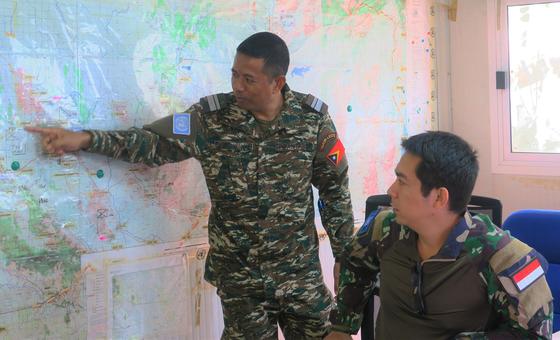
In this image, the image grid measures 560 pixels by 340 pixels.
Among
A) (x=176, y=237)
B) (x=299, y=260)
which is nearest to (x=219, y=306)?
(x=176, y=237)

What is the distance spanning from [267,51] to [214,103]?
10.0 inches

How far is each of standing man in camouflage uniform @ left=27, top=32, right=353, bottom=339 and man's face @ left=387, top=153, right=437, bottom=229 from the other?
2.11ft

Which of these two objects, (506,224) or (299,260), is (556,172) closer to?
(506,224)

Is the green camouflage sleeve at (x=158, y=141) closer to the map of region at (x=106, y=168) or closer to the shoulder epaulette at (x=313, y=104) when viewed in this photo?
the map of region at (x=106, y=168)

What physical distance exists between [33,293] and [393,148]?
6.81 ft

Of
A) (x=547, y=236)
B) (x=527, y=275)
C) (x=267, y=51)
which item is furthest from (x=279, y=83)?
(x=547, y=236)

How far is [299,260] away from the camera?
6.92ft

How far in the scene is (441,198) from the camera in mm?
1456

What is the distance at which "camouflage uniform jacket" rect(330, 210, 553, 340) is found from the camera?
1339 millimetres

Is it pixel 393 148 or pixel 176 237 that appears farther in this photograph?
pixel 393 148

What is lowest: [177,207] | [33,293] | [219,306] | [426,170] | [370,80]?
[219,306]

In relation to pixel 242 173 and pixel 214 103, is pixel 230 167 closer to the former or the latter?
pixel 242 173

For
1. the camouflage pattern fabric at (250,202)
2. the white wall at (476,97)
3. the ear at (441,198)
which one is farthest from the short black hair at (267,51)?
the white wall at (476,97)

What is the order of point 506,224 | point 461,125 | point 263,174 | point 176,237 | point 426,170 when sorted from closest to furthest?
point 426,170 → point 263,174 → point 176,237 → point 506,224 → point 461,125
